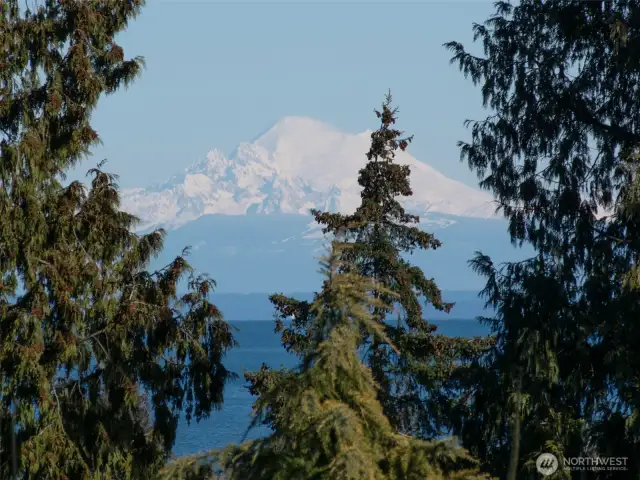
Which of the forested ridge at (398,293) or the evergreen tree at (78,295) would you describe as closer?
the forested ridge at (398,293)

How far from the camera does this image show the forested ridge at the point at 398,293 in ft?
53.0

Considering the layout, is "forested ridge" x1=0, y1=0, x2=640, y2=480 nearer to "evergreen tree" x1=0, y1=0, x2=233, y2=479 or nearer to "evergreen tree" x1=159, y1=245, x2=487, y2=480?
"evergreen tree" x1=0, y1=0, x2=233, y2=479

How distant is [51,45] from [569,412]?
10.8 metres

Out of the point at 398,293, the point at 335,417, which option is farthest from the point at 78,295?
the point at 335,417

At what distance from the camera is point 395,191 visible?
27.0 metres

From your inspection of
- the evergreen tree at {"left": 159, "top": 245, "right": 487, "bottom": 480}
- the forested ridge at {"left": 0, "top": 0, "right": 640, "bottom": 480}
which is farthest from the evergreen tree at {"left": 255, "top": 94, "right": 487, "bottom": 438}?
the evergreen tree at {"left": 159, "top": 245, "right": 487, "bottom": 480}

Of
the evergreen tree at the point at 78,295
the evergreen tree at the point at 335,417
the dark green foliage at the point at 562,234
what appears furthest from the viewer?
the evergreen tree at the point at 78,295

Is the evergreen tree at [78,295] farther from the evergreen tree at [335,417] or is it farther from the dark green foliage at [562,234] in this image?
the evergreen tree at [335,417]

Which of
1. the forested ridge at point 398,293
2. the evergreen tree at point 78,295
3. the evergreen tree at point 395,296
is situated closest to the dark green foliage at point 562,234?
the forested ridge at point 398,293

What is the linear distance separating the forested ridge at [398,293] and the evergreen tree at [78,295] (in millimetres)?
36

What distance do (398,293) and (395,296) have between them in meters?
5.41

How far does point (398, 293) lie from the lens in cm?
1814

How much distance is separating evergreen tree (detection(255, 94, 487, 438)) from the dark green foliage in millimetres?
3405

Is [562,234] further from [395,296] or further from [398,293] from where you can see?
[395,296]
